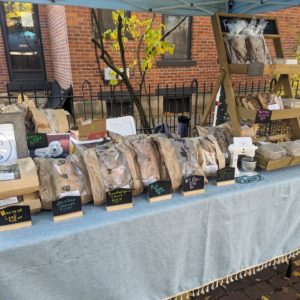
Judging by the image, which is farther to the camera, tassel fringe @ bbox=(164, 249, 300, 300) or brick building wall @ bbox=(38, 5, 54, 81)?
brick building wall @ bbox=(38, 5, 54, 81)

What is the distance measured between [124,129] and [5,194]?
3.57ft

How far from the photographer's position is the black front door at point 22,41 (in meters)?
6.39

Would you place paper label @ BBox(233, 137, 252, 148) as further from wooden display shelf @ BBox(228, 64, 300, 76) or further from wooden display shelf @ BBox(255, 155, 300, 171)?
wooden display shelf @ BBox(228, 64, 300, 76)

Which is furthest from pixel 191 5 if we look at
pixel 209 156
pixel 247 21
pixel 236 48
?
pixel 209 156

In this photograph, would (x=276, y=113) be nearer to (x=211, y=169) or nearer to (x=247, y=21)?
(x=211, y=169)

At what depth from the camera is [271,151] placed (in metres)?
1.72

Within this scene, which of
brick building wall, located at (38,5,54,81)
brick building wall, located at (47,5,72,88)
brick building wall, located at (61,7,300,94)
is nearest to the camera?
brick building wall, located at (61,7,300,94)

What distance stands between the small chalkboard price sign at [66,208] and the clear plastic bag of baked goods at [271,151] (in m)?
1.18

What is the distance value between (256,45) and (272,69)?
0.28 metres

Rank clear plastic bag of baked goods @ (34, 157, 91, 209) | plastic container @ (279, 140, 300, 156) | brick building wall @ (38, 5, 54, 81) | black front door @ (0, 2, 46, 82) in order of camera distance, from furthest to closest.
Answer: brick building wall @ (38, 5, 54, 81) < black front door @ (0, 2, 46, 82) < plastic container @ (279, 140, 300, 156) < clear plastic bag of baked goods @ (34, 157, 91, 209)

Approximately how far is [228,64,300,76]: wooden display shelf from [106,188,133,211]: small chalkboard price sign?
1010 mm

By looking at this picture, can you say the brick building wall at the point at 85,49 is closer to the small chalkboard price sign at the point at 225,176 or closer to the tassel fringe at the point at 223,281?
the small chalkboard price sign at the point at 225,176

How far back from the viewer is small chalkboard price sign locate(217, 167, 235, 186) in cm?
154

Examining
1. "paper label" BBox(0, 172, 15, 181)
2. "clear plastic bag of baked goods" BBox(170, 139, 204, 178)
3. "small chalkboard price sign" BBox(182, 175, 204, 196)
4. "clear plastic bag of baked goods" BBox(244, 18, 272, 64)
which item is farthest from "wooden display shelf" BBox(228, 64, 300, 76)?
"paper label" BBox(0, 172, 15, 181)
